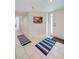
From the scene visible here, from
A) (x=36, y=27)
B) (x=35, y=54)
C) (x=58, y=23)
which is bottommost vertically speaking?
(x=35, y=54)

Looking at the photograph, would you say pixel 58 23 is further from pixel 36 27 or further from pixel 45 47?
pixel 45 47

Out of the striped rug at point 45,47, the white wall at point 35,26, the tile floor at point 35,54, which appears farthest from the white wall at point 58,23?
the tile floor at point 35,54

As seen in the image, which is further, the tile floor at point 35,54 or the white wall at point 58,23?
the white wall at point 58,23

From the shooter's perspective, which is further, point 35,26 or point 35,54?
point 35,26

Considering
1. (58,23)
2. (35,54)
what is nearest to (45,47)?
(35,54)

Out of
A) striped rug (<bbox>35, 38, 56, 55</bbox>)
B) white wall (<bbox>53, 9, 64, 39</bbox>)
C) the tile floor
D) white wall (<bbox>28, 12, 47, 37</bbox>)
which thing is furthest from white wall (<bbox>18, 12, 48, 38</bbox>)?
the tile floor

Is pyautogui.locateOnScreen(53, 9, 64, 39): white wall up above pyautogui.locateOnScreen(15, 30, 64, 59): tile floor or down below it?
above

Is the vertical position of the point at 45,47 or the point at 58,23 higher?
the point at 58,23

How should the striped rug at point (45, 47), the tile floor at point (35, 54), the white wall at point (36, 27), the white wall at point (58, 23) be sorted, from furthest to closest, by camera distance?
the white wall at point (36, 27)
the white wall at point (58, 23)
the striped rug at point (45, 47)
the tile floor at point (35, 54)

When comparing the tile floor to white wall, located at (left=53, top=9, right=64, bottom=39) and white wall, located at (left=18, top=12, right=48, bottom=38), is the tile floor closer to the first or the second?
white wall, located at (left=53, top=9, right=64, bottom=39)

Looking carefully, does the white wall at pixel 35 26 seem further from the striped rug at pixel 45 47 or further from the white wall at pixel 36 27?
the striped rug at pixel 45 47
